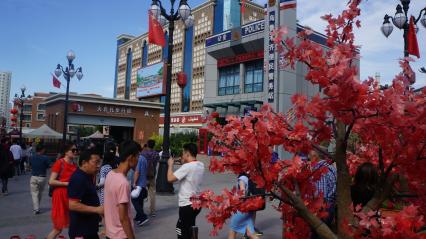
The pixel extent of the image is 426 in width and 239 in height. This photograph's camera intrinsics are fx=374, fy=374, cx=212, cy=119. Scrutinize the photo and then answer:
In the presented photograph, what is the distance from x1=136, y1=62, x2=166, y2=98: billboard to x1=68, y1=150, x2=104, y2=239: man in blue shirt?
49.5 m

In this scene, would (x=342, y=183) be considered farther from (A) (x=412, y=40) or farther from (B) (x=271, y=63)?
(B) (x=271, y=63)

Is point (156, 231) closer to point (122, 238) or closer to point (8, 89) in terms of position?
point (122, 238)

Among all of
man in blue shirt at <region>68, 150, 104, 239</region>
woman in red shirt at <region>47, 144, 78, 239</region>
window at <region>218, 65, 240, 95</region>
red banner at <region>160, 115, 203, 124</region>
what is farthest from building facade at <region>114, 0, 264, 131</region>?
man in blue shirt at <region>68, 150, 104, 239</region>

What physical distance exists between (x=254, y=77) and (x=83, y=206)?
24.2m

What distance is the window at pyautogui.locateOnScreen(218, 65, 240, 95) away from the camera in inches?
1121

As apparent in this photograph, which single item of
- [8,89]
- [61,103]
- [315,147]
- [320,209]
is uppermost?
[8,89]

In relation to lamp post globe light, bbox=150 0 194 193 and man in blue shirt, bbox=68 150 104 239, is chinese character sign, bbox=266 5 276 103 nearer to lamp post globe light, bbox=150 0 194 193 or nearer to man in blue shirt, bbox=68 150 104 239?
lamp post globe light, bbox=150 0 194 193

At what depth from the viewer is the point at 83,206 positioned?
3738mm

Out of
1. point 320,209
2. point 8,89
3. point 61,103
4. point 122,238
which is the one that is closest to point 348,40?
point 320,209

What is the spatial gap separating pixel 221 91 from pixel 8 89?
127141 millimetres

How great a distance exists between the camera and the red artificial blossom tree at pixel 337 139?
77.0 inches

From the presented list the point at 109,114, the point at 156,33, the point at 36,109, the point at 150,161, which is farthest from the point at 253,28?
the point at 36,109

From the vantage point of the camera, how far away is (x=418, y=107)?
6.70 feet

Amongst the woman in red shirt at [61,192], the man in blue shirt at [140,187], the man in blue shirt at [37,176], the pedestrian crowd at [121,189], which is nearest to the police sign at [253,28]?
the pedestrian crowd at [121,189]
